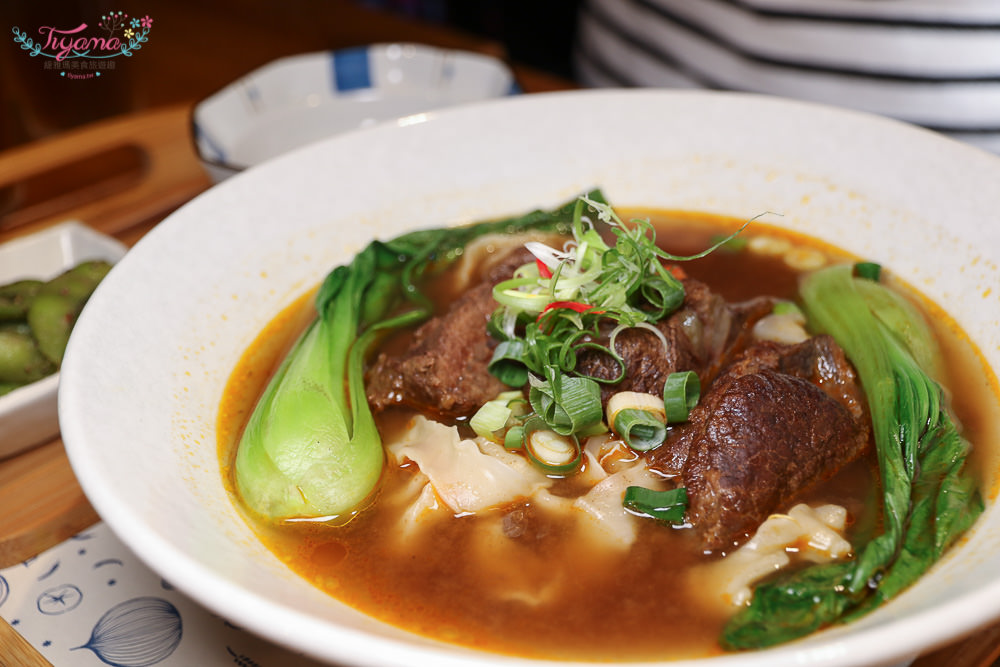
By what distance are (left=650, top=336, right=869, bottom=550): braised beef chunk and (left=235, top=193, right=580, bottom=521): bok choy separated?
0.73 meters

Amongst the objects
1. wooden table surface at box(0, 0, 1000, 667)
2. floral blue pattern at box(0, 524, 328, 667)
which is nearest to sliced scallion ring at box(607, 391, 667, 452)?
wooden table surface at box(0, 0, 1000, 667)

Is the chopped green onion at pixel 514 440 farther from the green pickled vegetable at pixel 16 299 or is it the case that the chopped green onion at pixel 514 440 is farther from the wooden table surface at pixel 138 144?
the green pickled vegetable at pixel 16 299

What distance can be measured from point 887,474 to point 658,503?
0.51 m

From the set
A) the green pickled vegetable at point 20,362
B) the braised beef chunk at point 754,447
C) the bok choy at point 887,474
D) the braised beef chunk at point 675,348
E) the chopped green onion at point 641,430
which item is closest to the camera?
the bok choy at point 887,474

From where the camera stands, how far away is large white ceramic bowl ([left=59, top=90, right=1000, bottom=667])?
1333 mm

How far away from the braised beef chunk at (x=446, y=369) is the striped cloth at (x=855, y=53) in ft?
6.79

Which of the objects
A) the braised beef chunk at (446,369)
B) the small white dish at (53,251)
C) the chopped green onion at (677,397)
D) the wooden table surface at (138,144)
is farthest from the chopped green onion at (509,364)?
the small white dish at (53,251)

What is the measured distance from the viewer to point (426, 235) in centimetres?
276

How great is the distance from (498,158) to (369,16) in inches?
105

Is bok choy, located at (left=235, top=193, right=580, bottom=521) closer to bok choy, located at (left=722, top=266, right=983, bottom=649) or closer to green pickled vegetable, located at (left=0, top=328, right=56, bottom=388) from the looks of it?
green pickled vegetable, located at (left=0, top=328, right=56, bottom=388)

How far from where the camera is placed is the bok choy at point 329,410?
1.86 metres

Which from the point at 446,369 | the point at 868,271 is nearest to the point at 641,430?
the point at 446,369

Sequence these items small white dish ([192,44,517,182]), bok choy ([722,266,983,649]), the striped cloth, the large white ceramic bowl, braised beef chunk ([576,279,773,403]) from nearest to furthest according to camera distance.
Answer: the large white ceramic bowl → bok choy ([722,266,983,649]) → braised beef chunk ([576,279,773,403]) → the striped cloth → small white dish ([192,44,517,182])

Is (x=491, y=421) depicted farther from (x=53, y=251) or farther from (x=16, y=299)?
(x=53, y=251)
